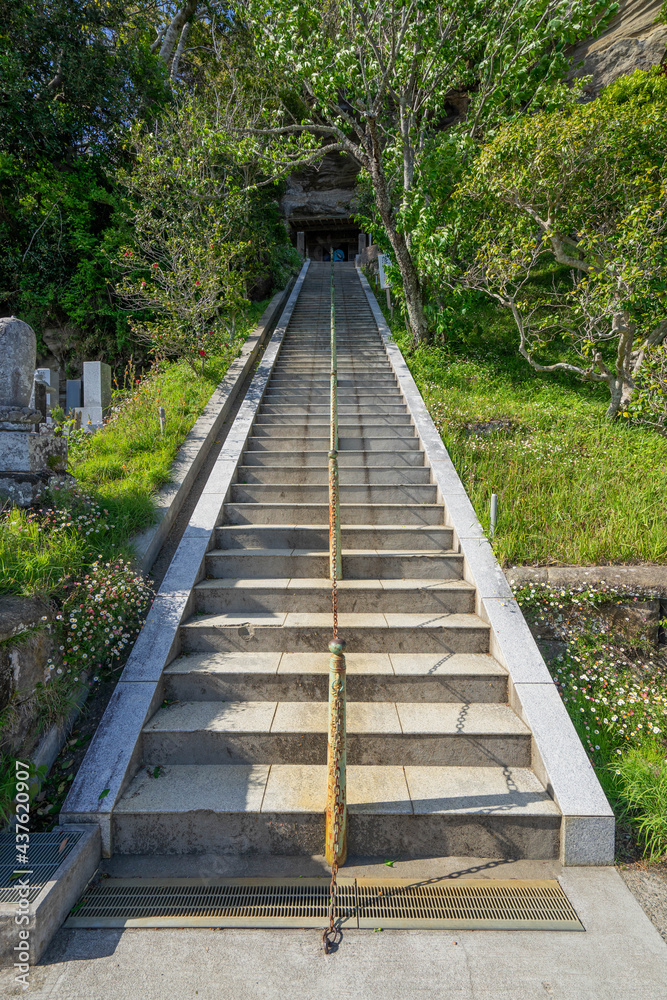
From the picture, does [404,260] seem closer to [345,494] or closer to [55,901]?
[345,494]

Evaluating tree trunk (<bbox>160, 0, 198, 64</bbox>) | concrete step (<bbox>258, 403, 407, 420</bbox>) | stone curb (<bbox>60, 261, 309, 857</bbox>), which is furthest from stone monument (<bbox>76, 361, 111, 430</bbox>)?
tree trunk (<bbox>160, 0, 198, 64</bbox>)

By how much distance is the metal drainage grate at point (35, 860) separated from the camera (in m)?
2.32

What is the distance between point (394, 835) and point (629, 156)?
29.7 ft

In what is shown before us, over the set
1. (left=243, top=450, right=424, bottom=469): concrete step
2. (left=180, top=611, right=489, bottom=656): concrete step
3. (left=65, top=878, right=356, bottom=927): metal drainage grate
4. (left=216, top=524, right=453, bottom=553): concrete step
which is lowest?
(left=65, top=878, right=356, bottom=927): metal drainage grate

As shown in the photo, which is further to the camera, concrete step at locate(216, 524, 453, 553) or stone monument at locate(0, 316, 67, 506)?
concrete step at locate(216, 524, 453, 553)

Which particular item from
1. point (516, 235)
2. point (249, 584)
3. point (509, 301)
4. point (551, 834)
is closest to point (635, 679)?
point (551, 834)

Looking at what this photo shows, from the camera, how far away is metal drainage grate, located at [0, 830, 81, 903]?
232 cm

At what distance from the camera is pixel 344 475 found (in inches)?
226

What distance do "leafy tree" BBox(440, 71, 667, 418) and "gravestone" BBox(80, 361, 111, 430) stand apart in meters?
5.89

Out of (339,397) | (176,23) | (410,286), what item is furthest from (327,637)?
(176,23)

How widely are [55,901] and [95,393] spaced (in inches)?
296

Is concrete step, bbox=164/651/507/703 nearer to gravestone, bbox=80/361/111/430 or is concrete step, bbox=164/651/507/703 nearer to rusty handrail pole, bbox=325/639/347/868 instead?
rusty handrail pole, bbox=325/639/347/868

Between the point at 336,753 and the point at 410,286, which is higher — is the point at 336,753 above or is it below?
below

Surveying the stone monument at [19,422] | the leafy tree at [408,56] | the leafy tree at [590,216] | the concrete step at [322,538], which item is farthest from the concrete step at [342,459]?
the leafy tree at [408,56]
